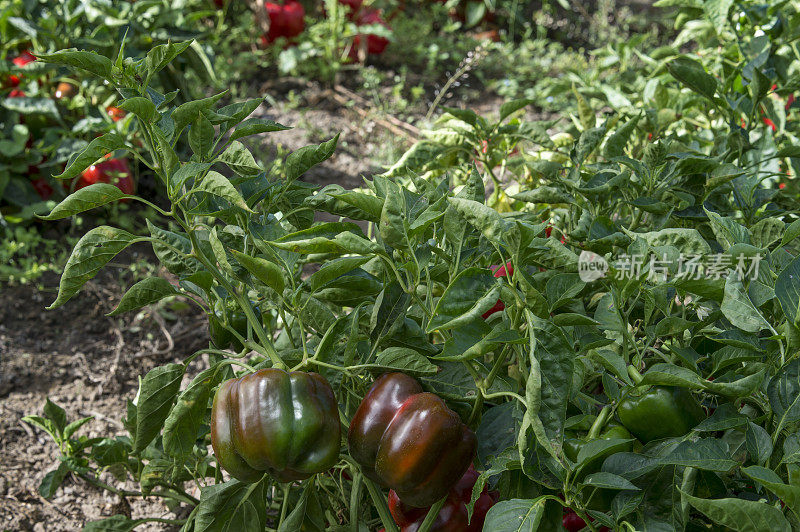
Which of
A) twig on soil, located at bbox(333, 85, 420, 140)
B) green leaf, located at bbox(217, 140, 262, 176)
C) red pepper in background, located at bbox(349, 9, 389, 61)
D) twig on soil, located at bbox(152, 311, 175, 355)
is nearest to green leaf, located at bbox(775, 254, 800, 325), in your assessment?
green leaf, located at bbox(217, 140, 262, 176)

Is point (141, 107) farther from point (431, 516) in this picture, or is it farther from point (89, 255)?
point (431, 516)

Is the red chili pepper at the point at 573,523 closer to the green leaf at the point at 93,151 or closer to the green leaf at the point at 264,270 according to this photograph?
the green leaf at the point at 264,270

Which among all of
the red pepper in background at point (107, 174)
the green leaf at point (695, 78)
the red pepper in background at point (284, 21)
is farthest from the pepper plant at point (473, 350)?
the red pepper in background at point (284, 21)

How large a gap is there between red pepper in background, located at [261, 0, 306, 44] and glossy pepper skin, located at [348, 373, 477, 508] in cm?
314

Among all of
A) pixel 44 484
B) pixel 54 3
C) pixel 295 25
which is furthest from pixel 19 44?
pixel 44 484

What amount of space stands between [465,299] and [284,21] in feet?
10.6

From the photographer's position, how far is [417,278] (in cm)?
82

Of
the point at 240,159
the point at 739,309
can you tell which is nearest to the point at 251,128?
the point at 240,159

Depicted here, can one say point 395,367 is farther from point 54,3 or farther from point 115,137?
point 54,3

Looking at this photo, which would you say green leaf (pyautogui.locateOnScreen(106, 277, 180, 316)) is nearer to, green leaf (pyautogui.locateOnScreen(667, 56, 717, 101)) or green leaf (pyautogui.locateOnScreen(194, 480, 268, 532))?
green leaf (pyautogui.locateOnScreen(194, 480, 268, 532))

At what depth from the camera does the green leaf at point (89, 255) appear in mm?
852

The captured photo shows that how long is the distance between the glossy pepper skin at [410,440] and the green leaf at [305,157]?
303 millimetres

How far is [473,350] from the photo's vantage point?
76 centimetres

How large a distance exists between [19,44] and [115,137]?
7.39 feet
